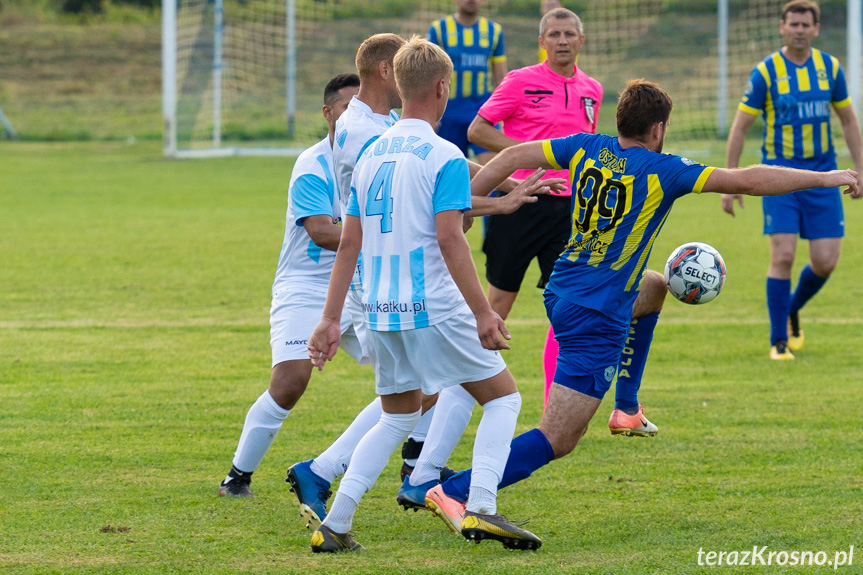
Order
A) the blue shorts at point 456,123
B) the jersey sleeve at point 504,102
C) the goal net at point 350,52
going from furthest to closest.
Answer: the goal net at point 350,52, the blue shorts at point 456,123, the jersey sleeve at point 504,102

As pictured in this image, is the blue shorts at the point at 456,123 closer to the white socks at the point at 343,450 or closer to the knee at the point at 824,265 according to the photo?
the knee at the point at 824,265

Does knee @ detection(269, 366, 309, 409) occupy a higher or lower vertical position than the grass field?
higher

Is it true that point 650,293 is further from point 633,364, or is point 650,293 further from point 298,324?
point 298,324

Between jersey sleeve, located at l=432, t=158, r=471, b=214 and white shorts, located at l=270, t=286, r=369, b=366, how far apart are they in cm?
92

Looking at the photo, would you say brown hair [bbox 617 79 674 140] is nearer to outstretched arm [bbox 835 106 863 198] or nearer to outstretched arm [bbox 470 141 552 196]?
outstretched arm [bbox 470 141 552 196]

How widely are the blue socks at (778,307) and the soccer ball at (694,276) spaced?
2908mm

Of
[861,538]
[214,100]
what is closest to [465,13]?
[861,538]

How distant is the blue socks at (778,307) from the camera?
7773mm

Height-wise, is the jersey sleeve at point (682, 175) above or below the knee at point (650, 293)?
above

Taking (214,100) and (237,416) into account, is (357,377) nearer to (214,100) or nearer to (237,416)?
(237,416)

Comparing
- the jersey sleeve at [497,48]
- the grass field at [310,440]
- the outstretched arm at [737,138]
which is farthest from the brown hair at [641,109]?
the jersey sleeve at [497,48]

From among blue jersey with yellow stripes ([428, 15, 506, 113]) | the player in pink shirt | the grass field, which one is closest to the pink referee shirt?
the player in pink shirt

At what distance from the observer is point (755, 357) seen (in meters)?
7.75

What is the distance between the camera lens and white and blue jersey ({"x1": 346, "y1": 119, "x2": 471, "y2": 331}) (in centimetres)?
391
